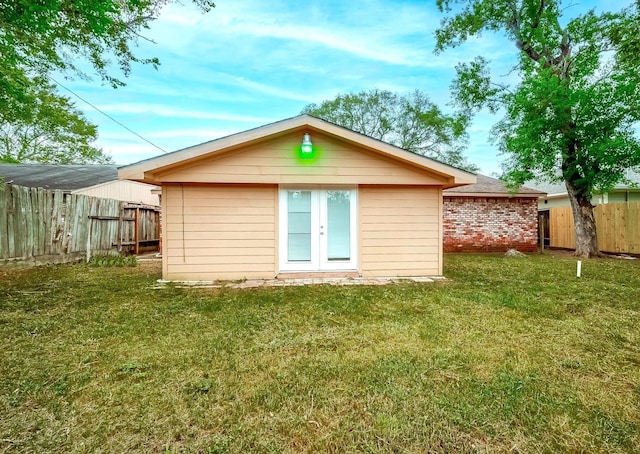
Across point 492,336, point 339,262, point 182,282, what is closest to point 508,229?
point 339,262

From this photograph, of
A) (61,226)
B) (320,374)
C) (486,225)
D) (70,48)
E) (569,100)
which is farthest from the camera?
(486,225)

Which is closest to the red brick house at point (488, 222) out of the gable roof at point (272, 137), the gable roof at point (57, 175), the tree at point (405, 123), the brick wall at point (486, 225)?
the brick wall at point (486, 225)

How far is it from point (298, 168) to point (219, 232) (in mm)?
2030

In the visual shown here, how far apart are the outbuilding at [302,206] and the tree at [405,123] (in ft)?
51.4

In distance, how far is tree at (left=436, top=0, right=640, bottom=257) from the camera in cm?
933

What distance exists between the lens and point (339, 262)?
661cm

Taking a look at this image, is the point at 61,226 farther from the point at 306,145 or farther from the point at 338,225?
the point at 338,225

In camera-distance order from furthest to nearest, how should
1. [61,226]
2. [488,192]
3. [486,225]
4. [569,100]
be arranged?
[486,225] < [488,192] < [569,100] < [61,226]

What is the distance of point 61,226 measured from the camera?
8.22m

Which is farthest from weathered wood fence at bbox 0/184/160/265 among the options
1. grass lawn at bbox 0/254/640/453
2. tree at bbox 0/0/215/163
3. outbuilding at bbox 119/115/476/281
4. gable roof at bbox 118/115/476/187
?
outbuilding at bbox 119/115/476/281

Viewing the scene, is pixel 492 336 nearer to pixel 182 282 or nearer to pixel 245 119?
pixel 182 282

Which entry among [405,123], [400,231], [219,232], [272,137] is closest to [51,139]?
[219,232]

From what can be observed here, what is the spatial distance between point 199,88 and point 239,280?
500 inches

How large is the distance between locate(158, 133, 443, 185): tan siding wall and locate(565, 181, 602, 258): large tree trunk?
779 cm
